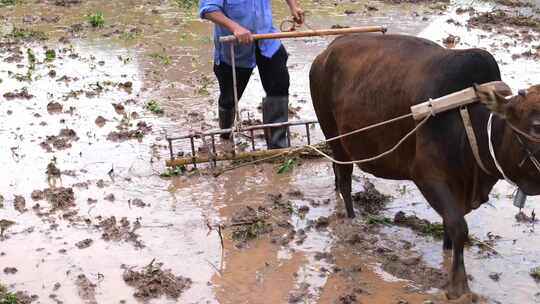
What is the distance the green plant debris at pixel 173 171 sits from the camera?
612cm

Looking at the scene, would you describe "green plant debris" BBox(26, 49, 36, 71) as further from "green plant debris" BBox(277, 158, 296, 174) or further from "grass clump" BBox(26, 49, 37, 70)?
"green plant debris" BBox(277, 158, 296, 174)

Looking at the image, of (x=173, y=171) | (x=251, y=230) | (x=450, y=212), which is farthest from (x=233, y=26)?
(x=450, y=212)

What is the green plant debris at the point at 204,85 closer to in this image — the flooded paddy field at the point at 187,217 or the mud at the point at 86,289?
the flooded paddy field at the point at 187,217

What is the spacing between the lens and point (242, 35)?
5.52 m

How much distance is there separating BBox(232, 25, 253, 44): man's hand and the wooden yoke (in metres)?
1.99

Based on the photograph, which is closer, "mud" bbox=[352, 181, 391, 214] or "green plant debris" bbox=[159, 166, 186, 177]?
"mud" bbox=[352, 181, 391, 214]

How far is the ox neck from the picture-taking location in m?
3.61

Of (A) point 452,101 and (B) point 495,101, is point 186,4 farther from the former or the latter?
(B) point 495,101

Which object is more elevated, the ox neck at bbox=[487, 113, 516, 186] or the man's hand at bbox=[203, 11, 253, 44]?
the man's hand at bbox=[203, 11, 253, 44]

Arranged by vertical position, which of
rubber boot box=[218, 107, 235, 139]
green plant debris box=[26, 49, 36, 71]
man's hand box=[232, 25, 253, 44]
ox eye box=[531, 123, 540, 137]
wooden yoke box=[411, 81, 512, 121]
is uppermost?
man's hand box=[232, 25, 253, 44]

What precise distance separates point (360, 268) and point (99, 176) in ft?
8.20

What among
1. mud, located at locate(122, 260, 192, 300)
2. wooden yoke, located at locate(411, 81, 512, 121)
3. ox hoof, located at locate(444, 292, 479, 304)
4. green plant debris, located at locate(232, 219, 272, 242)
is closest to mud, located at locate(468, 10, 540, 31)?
green plant debris, located at locate(232, 219, 272, 242)

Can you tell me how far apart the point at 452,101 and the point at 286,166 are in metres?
2.58

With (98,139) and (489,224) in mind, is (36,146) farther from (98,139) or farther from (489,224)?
(489,224)
